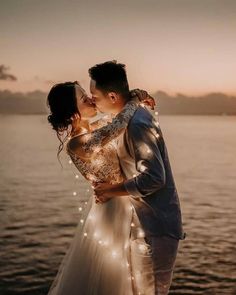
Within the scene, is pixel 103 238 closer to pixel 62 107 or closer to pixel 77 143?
pixel 77 143

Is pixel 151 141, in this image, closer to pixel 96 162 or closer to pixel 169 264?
pixel 96 162

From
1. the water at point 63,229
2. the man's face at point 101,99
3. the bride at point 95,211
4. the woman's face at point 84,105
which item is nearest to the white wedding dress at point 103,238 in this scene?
the bride at point 95,211

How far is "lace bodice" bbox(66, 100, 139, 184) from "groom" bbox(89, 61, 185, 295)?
9 cm

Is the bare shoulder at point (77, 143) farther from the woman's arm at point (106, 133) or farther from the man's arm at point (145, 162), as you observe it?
the man's arm at point (145, 162)

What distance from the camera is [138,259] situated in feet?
11.6

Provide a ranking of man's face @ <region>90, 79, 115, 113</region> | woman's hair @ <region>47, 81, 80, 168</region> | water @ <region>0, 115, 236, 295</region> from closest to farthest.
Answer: man's face @ <region>90, 79, 115, 113</region> < woman's hair @ <region>47, 81, 80, 168</region> < water @ <region>0, 115, 236, 295</region>

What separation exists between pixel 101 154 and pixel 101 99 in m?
0.43

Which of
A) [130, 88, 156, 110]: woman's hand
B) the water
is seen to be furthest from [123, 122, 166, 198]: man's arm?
the water

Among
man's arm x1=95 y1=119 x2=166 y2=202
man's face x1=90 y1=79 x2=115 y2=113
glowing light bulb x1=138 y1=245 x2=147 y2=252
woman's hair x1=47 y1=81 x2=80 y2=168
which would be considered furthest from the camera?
woman's hair x1=47 y1=81 x2=80 y2=168

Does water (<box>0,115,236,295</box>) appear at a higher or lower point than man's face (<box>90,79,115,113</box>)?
lower

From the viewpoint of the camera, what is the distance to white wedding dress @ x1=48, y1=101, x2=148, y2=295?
148 inches

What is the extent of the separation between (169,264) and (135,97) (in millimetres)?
1201

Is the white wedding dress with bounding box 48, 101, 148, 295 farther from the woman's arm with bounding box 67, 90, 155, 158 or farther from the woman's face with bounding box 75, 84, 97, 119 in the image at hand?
the woman's face with bounding box 75, 84, 97, 119

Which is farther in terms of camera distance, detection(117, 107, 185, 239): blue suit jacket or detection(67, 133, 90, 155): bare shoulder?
detection(67, 133, 90, 155): bare shoulder
